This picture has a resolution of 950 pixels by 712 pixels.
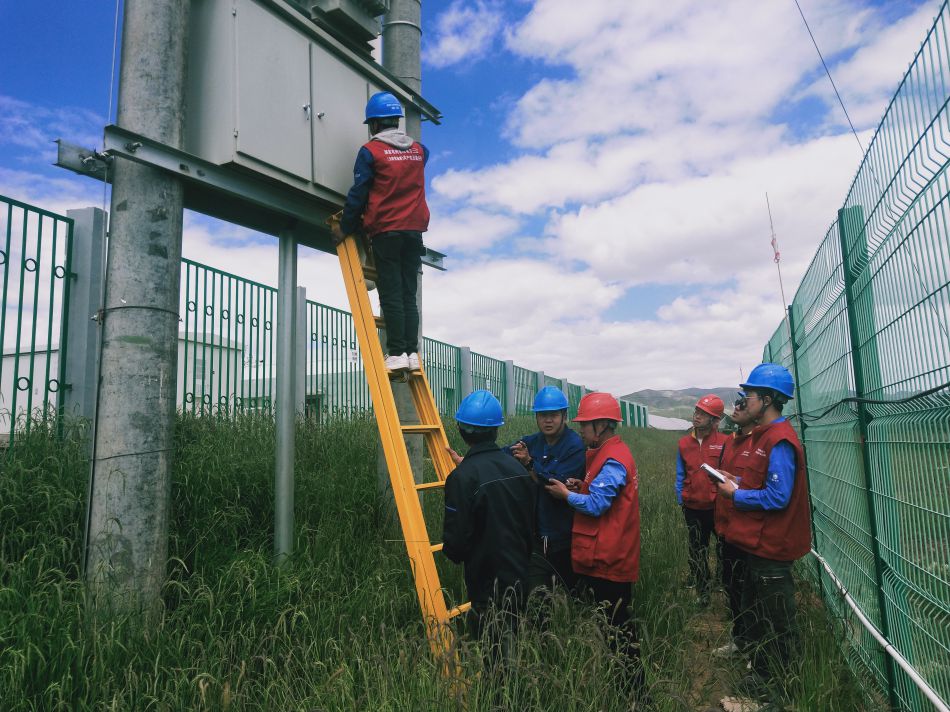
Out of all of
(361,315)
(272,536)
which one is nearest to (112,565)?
(272,536)

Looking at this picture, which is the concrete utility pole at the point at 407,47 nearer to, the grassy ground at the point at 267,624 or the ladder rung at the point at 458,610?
the grassy ground at the point at 267,624

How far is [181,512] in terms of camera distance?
4.35 meters

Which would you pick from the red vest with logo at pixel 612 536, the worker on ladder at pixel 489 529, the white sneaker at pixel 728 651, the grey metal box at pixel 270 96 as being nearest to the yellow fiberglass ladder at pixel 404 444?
the worker on ladder at pixel 489 529

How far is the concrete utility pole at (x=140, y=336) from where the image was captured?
3.40 metres

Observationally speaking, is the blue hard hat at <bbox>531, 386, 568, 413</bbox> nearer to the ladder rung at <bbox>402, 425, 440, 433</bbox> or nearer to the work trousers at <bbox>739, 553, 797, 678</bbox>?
the ladder rung at <bbox>402, 425, 440, 433</bbox>

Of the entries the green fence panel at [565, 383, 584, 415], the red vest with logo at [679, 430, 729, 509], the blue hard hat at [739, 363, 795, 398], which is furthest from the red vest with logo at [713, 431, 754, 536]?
the green fence panel at [565, 383, 584, 415]

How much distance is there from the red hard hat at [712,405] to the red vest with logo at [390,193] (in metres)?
3.50

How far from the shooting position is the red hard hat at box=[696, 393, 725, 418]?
6.36m

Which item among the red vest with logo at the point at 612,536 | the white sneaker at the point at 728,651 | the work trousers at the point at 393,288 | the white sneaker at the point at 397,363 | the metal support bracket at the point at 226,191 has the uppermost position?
the metal support bracket at the point at 226,191

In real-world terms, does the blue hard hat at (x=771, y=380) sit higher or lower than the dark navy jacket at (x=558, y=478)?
higher

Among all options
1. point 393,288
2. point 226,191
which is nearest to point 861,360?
point 393,288

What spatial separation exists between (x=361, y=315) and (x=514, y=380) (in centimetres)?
1391

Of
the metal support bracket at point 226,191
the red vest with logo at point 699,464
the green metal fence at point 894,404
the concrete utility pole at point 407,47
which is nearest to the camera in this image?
the green metal fence at point 894,404

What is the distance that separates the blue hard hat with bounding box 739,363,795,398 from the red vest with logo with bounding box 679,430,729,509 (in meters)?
1.94
